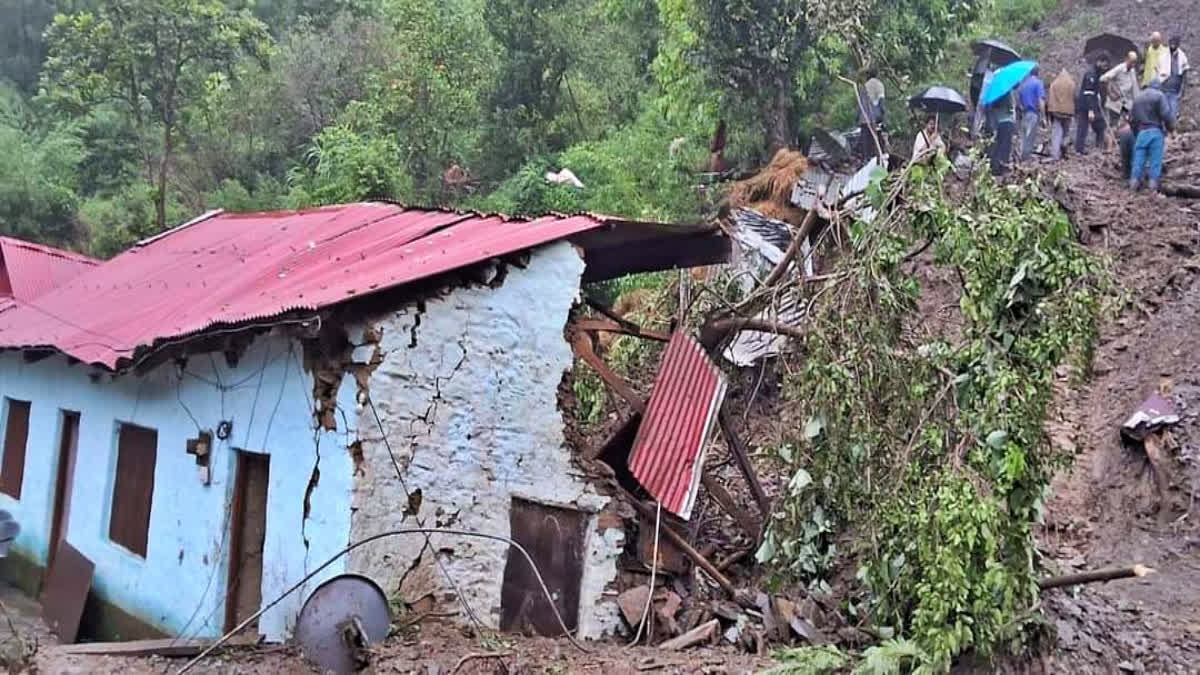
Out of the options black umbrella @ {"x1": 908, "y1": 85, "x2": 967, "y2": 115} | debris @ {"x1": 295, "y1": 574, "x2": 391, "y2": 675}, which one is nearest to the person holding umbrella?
black umbrella @ {"x1": 908, "y1": 85, "x2": 967, "y2": 115}

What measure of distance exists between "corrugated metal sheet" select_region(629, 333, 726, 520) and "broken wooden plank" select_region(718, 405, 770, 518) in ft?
1.58

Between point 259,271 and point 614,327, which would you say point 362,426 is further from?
point 259,271

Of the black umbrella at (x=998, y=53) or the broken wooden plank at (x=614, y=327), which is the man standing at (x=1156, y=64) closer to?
the black umbrella at (x=998, y=53)

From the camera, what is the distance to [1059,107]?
54.0ft

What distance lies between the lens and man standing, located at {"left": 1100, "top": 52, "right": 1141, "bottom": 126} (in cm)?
1577

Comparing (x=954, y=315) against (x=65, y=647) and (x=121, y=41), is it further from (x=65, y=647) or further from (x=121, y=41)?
(x=121, y=41)

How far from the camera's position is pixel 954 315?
12148 mm

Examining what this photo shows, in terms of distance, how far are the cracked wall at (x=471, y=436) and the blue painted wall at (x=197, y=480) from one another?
1.03 ft

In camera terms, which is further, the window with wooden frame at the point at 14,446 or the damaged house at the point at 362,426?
the window with wooden frame at the point at 14,446

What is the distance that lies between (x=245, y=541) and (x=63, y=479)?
388 centimetres

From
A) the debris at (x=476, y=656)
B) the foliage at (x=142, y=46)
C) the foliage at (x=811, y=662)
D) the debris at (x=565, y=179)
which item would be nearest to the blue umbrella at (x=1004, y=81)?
the debris at (x=565, y=179)

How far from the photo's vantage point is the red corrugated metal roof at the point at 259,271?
7449 millimetres

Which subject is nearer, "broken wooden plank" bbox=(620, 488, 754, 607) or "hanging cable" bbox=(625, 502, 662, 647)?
"hanging cable" bbox=(625, 502, 662, 647)

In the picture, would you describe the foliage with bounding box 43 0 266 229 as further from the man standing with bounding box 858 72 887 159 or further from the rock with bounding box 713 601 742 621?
the rock with bounding box 713 601 742 621
